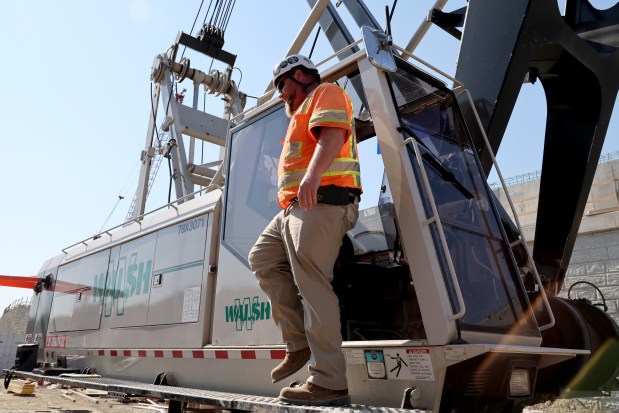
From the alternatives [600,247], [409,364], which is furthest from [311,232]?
[600,247]

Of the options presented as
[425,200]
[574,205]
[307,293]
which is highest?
[574,205]

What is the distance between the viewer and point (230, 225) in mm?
3961

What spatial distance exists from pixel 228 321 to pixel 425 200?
173 centimetres

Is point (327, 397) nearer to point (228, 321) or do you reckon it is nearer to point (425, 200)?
point (425, 200)

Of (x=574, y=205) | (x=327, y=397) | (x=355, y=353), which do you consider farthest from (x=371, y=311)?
(x=574, y=205)

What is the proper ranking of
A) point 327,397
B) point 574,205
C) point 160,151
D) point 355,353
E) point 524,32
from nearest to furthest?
point 327,397, point 355,353, point 524,32, point 574,205, point 160,151

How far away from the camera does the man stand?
269cm

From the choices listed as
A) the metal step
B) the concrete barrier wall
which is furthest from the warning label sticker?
the concrete barrier wall

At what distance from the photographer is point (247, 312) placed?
143 inches

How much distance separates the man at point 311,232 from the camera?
2.69 metres

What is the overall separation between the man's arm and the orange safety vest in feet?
0.19

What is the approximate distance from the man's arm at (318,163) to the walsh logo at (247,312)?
0.97 metres

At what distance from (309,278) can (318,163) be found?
22.6 inches

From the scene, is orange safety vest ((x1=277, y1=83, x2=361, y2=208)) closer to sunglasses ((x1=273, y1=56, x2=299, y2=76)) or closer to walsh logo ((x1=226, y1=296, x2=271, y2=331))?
sunglasses ((x1=273, y1=56, x2=299, y2=76))
